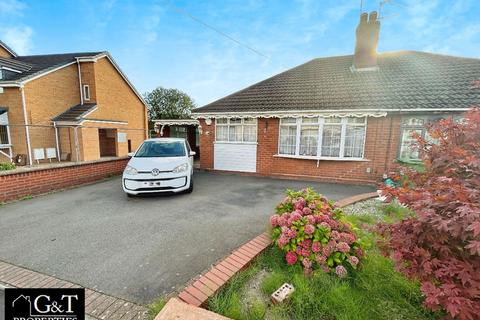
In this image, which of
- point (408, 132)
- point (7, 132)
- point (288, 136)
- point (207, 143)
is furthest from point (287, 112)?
point (7, 132)

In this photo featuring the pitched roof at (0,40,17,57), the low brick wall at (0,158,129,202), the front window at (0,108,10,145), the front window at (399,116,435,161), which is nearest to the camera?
the low brick wall at (0,158,129,202)

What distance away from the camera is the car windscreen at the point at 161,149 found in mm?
6426

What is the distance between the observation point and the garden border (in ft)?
6.70

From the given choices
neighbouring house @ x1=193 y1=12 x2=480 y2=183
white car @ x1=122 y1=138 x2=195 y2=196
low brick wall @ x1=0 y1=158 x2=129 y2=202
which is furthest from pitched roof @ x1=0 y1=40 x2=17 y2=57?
white car @ x1=122 y1=138 x2=195 y2=196

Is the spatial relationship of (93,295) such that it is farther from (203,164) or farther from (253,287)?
(203,164)

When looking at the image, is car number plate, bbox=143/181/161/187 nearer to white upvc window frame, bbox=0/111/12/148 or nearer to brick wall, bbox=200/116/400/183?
brick wall, bbox=200/116/400/183

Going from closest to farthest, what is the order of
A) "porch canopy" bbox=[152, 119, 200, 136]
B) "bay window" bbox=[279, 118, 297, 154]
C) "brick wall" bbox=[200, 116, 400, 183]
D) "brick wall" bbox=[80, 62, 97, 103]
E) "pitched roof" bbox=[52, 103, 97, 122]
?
"brick wall" bbox=[200, 116, 400, 183] < "bay window" bbox=[279, 118, 297, 154] < "pitched roof" bbox=[52, 103, 97, 122] < "porch canopy" bbox=[152, 119, 200, 136] < "brick wall" bbox=[80, 62, 97, 103]

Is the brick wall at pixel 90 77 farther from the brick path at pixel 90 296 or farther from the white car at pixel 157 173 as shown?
the brick path at pixel 90 296

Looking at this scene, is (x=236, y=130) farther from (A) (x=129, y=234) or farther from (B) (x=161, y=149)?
(A) (x=129, y=234)

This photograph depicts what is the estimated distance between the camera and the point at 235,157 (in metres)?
9.77

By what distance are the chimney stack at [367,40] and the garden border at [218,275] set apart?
10392 mm

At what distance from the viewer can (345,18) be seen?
945 centimetres

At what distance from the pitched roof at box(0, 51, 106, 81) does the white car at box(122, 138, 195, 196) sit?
11.6 meters

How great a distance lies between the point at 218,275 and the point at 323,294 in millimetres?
1145
